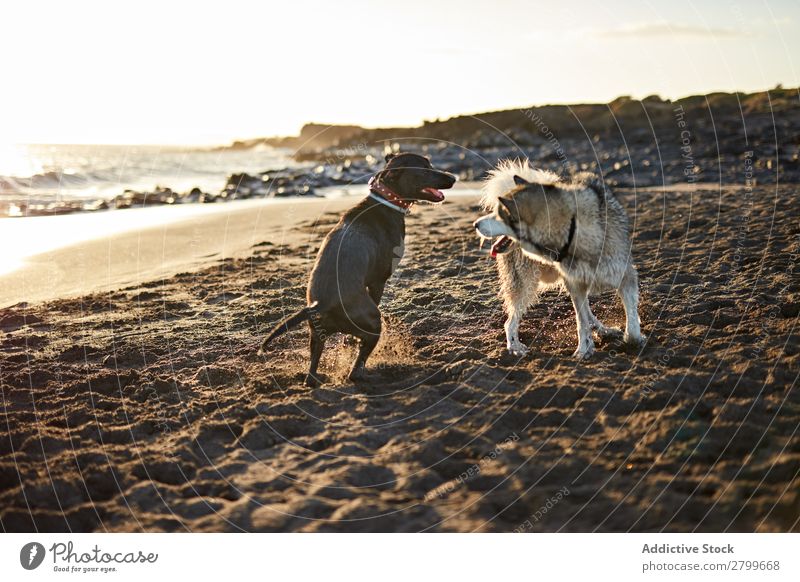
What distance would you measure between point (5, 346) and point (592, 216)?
252 inches

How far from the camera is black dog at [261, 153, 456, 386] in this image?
5711mm

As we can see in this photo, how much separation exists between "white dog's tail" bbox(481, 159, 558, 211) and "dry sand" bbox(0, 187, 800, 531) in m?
1.53

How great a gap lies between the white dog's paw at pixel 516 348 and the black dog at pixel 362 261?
4.49 feet

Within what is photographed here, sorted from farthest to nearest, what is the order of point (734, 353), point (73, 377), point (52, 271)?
point (52, 271) < point (73, 377) < point (734, 353)

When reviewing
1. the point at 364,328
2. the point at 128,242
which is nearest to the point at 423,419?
the point at 364,328

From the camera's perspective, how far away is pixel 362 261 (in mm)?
6012

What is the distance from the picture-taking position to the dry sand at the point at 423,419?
3.78 metres

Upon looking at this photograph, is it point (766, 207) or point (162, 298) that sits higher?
point (766, 207)

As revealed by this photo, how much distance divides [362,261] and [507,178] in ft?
5.59

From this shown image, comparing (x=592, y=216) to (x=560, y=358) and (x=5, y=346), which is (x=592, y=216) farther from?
(x=5, y=346)

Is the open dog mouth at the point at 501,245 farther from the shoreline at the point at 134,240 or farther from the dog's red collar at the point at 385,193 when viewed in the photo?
the shoreline at the point at 134,240

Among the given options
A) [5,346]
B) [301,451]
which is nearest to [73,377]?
[5,346]

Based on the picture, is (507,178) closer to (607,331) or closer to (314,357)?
(607,331)

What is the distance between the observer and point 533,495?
3.81 metres
